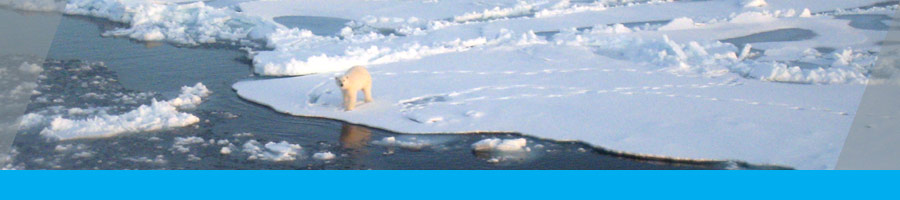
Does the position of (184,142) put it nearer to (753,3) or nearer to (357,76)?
(357,76)

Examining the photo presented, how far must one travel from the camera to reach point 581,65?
7137 millimetres

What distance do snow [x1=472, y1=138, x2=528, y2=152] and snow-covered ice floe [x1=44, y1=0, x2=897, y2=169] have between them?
0.26 metres

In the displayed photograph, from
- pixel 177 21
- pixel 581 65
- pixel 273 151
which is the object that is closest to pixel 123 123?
pixel 273 151

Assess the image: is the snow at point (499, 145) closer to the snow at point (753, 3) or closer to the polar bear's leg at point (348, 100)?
the polar bear's leg at point (348, 100)

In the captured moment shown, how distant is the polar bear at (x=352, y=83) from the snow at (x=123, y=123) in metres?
0.93

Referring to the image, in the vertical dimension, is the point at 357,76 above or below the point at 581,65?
below

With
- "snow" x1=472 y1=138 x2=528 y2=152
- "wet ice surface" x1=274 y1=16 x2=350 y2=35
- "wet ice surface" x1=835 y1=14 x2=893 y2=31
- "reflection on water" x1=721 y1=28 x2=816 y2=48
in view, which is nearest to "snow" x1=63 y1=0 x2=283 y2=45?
"wet ice surface" x1=274 y1=16 x2=350 y2=35

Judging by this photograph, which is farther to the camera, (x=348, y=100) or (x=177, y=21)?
(x=177, y=21)

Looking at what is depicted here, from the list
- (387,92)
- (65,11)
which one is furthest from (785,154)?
(65,11)

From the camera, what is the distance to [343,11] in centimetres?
1004

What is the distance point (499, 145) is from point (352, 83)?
114 centimetres

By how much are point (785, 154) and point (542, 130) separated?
1.37 meters

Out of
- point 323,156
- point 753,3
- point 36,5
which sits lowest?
point 323,156

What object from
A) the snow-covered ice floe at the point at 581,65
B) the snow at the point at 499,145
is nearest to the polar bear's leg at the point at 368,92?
the snow-covered ice floe at the point at 581,65
